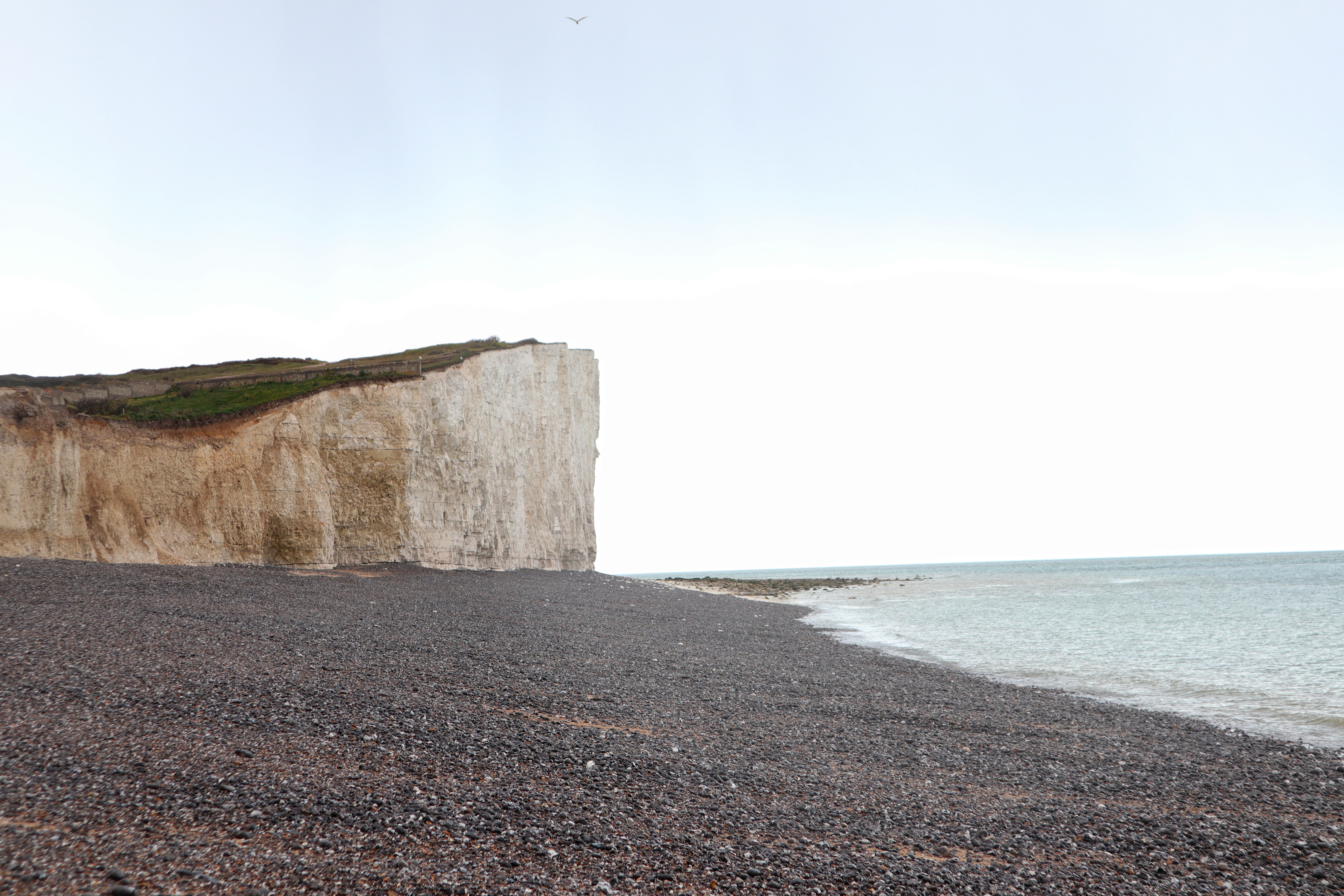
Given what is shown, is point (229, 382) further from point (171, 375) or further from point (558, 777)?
point (558, 777)

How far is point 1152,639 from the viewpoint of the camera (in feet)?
75.9

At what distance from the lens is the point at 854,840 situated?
5.90m

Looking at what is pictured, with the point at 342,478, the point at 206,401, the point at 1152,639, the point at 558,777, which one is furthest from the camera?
the point at 342,478

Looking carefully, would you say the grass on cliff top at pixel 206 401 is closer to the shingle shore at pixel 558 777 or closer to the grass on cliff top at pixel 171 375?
the grass on cliff top at pixel 171 375

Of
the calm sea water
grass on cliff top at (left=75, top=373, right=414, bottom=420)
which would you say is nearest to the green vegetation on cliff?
grass on cliff top at (left=75, top=373, right=414, bottom=420)

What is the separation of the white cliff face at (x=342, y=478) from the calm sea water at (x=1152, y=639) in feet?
44.9

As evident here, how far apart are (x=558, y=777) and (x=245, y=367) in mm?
29219

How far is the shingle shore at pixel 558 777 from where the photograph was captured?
480 centimetres

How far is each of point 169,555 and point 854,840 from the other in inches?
848

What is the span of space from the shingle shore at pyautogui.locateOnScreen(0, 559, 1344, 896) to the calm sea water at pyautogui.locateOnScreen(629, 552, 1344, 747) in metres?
2.77

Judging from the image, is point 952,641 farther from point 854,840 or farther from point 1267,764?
point 854,840

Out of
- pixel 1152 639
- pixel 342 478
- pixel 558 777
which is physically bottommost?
pixel 1152 639

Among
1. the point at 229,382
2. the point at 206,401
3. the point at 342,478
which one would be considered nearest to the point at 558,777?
the point at 342,478

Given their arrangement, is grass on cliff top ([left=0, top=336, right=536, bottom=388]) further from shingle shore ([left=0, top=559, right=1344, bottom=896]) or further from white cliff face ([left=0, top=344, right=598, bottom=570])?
shingle shore ([left=0, top=559, right=1344, bottom=896])
